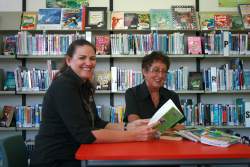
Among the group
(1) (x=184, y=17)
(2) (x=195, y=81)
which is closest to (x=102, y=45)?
(1) (x=184, y=17)

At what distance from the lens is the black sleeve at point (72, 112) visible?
5.58 feet

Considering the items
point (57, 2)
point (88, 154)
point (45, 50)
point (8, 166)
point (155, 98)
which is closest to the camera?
point (88, 154)

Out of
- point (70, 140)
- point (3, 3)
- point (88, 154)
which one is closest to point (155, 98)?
point (70, 140)

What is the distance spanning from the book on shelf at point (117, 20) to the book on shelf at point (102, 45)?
17 centimetres

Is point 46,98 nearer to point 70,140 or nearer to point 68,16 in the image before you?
point 70,140

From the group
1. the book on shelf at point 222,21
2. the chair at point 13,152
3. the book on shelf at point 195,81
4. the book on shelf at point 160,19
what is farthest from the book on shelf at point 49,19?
the chair at point 13,152

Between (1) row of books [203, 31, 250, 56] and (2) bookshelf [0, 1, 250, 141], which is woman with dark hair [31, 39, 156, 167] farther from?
(1) row of books [203, 31, 250, 56]

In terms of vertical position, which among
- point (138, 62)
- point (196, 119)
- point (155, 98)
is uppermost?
point (138, 62)

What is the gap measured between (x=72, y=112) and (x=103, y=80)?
89.9 inches

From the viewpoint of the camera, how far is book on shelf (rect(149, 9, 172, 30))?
405cm

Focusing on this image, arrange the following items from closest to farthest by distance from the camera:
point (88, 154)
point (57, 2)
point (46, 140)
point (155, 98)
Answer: point (88, 154) → point (46, 140) → point (155, 98) → point (57, 2)

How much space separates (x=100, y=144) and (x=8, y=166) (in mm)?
473

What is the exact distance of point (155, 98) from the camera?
2.56 meters

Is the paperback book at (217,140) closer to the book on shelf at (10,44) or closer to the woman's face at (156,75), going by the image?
the woman's face at (156,75)
